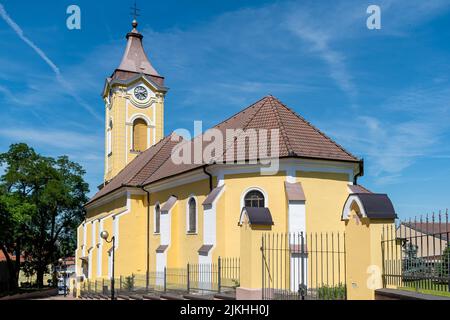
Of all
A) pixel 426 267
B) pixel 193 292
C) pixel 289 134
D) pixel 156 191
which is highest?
pixel 289 134

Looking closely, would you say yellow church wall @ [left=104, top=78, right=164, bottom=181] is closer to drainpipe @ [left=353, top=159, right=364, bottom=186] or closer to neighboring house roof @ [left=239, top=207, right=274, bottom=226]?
drainpipe @ [left=353, top=159, right=364, bottom=186]

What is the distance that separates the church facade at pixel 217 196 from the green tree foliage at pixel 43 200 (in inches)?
410

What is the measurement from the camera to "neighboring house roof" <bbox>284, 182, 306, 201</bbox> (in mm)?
18844

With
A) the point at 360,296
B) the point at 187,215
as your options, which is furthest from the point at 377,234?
the point at 187,215

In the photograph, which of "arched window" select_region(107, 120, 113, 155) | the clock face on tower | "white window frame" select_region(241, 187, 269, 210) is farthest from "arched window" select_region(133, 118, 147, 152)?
"white window frame" select_region(241, 187, 269, 210)

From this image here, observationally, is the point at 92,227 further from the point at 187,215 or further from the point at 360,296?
the point at 360,296

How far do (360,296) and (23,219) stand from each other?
29750mm

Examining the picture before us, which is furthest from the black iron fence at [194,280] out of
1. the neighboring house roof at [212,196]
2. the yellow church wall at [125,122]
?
the yellow church wall at [125,122]

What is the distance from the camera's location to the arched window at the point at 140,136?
36969mm

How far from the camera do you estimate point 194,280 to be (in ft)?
61.2

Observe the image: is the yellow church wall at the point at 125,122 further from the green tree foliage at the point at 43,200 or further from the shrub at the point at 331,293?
the shrub at the point at 331,293

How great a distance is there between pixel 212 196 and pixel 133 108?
18.0 meters

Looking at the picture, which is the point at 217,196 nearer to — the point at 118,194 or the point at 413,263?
the point at 413,263

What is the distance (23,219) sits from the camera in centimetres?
3484
